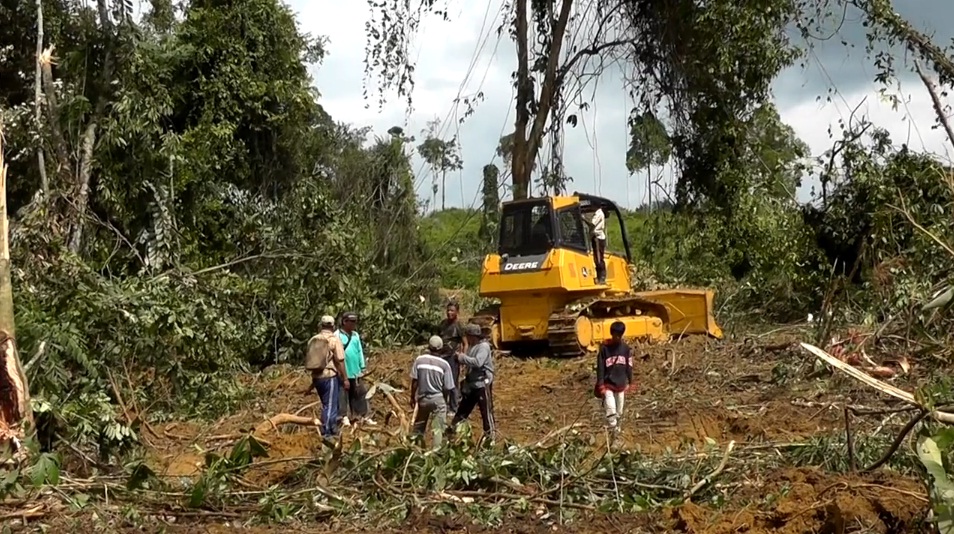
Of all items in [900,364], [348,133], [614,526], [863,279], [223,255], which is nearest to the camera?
[614,526]

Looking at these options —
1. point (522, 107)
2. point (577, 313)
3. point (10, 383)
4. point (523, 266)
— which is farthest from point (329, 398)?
point (522, 107)

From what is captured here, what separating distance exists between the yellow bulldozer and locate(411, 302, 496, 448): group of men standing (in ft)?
14.3

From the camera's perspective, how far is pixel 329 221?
52.9 ft

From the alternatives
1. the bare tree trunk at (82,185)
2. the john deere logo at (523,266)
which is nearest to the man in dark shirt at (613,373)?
the john deere logo at (523,266)

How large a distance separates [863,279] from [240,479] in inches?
457

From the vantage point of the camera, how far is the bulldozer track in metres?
14.5

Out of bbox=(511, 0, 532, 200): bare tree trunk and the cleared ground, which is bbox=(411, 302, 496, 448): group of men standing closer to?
the cleared ground

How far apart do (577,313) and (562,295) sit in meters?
0.42

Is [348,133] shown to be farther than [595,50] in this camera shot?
Yes

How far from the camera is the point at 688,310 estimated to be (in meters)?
15.9

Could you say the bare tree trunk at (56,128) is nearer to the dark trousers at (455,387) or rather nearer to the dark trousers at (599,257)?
the dark trousers at (455,387)

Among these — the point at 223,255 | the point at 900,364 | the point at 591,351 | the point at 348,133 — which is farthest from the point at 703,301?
the point at 348,133

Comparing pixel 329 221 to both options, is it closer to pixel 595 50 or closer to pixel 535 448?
pixel 595 50

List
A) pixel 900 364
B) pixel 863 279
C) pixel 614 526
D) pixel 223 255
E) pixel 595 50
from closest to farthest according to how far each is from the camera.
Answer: pixel 614 526, pixel 900 364, pixel 863 279, pixel 223 255, pixel 595 50
